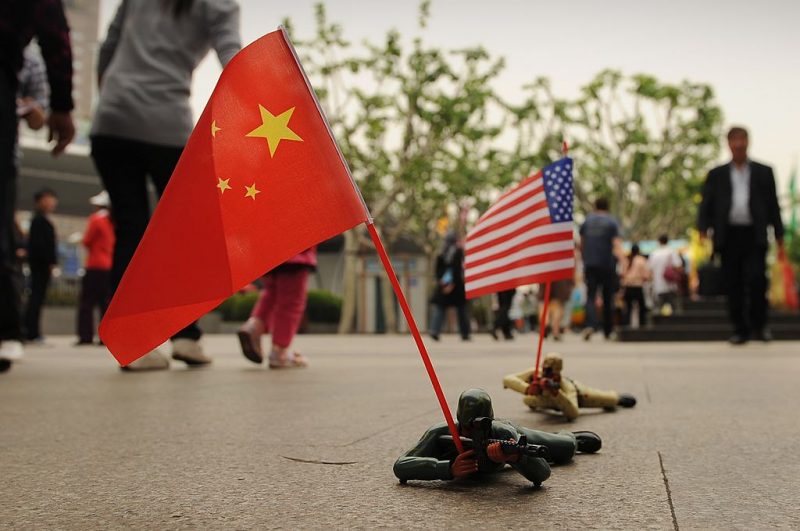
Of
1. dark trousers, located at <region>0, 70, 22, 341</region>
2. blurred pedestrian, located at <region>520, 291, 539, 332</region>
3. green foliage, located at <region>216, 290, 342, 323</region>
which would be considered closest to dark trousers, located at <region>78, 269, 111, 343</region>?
dark trousers, located at <region>0, 70, 22, 341</region>

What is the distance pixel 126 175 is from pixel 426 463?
4.23 m

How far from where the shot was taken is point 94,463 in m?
2.46

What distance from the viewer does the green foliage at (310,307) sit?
2628 centimetres

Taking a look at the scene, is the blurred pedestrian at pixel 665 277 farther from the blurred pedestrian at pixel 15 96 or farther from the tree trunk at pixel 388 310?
the blurred pedestrian at pixel 15 96

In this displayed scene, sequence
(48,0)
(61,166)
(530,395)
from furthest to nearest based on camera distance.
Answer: (61,166)
(48,0)
(530,395)

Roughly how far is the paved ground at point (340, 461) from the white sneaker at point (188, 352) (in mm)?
1028

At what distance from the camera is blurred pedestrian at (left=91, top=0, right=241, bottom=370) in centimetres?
571

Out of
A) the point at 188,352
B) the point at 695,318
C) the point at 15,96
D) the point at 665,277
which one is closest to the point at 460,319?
the point at 695,318

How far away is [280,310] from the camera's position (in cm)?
628

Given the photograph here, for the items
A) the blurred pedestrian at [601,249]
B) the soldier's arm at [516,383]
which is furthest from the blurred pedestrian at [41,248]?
the soldier's arm at [516,383]

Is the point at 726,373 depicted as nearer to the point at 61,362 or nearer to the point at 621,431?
the point at 621,431

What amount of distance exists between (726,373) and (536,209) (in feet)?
9.53

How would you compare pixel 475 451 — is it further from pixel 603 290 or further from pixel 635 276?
pixel 635 276

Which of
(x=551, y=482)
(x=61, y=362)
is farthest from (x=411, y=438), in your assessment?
(x=61, y=362)
